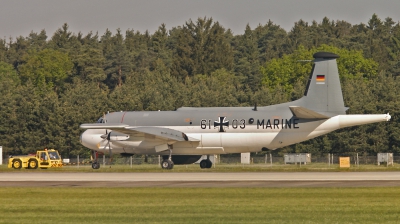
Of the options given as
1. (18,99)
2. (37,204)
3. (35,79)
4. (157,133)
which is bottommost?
(37,204)

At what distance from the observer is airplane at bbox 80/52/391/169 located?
199 ft

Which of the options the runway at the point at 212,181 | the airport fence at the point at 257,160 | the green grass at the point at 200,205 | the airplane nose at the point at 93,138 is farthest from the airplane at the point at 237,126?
the green grass at the point at 200,205

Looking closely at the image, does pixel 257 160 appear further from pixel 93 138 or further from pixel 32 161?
pixel 32 161

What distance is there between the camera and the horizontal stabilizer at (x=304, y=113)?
192 ft

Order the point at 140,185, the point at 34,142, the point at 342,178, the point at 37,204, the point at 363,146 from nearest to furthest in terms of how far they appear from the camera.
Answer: the point at 37,204
the point at 140,185
the point at 342,178
the point at 363,146
the point at 34,142

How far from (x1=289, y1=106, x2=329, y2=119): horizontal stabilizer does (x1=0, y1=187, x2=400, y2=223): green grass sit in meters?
21.0

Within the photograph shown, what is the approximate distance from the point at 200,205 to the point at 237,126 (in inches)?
Result: 1189

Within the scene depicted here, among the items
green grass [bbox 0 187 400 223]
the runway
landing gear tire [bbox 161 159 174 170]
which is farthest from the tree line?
green grass [bbox 0 187 400 223]

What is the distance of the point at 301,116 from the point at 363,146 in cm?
2615

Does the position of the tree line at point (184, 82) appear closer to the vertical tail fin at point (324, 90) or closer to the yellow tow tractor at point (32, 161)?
the vertical tail fin at point (324, 90)

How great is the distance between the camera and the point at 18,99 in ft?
342

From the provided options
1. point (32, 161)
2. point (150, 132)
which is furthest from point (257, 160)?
point (32, 161)

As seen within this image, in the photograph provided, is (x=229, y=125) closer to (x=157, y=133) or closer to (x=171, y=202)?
(x=157, y=133)

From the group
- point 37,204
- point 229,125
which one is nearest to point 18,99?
point 229,125
